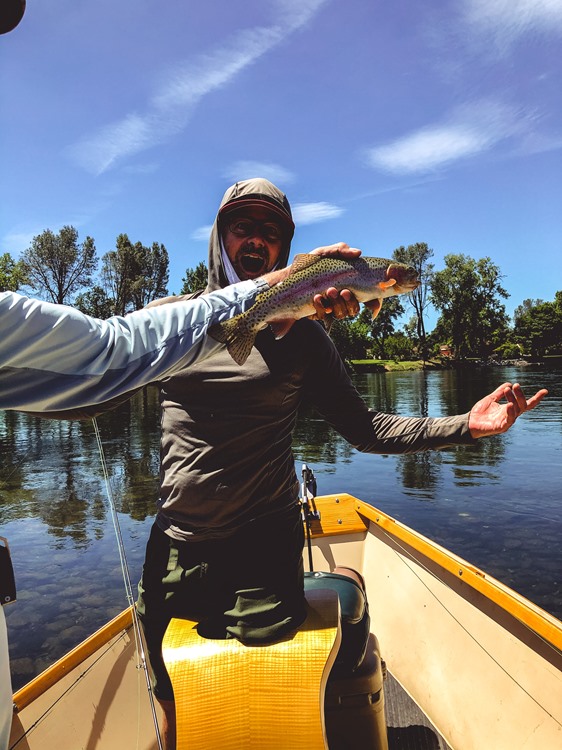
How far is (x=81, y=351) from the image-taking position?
1287mm

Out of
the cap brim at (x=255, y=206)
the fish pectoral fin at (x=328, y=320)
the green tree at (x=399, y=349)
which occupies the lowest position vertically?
the fish pectoral fin at (x=328, y=320)

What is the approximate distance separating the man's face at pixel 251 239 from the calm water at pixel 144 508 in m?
6.70

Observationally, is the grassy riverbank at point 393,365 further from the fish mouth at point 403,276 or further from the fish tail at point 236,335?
the fish tail at point 236,335

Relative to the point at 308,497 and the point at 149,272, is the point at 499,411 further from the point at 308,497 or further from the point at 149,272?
the point at 149,272

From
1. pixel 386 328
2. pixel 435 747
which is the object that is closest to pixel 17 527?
pixel 435 747

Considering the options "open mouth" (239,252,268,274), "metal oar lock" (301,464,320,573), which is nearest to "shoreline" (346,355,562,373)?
"metal oar lock" (301,464,320,573)

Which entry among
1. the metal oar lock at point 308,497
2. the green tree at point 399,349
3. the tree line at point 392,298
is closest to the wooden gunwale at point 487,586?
the metal oar lock at point 308,497

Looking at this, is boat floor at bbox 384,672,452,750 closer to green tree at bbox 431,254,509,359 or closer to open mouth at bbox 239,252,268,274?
open mouth at bbox 239,252,268,274

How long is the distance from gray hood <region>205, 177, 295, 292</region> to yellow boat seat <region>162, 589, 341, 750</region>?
1.75 m

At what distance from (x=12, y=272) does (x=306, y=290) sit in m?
62.7

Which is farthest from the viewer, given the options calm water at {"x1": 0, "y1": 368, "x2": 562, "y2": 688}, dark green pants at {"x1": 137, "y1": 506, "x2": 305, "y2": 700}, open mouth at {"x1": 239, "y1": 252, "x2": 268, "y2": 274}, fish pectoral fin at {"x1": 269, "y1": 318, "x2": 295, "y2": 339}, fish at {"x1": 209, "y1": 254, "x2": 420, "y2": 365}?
calm water at {"x1": 0, "y1": 368, "x2": 562, "y2": 688}

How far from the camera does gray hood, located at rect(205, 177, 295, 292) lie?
9.12 feet

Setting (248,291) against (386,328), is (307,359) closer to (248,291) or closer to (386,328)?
(248,291)

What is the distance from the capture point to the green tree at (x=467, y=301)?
92750 millimetres
